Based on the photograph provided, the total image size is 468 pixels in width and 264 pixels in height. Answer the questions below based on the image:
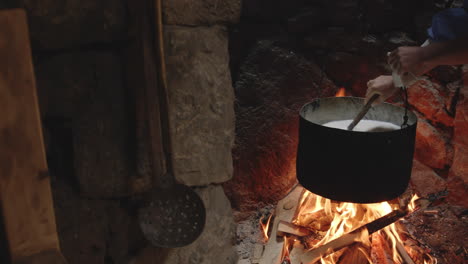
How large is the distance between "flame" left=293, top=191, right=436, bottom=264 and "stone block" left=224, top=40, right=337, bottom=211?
297 mm

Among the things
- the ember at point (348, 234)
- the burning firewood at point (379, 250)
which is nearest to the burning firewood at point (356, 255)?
the ember at point (348, 234)

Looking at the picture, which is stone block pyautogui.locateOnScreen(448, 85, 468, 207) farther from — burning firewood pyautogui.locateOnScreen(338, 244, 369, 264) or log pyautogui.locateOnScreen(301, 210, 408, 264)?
burning firewood pyautogui.locateOnScreen(338, 244, 369, 264)

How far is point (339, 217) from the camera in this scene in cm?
256

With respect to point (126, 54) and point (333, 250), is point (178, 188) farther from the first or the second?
point (333, 250)

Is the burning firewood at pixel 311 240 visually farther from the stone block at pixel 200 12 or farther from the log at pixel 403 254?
the stone block at pixel 200 12

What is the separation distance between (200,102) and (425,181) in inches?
68.7

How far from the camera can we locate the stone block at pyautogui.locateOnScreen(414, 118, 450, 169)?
8.76 ft

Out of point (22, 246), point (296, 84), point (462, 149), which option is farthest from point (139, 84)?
point (462, 149)

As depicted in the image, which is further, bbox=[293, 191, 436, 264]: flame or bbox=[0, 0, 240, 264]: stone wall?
bbox=[293, 191, 436, 264]: flame

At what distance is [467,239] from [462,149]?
0.53 m

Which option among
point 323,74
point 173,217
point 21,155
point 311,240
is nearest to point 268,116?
point 323,74

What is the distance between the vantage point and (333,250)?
234 centimetres

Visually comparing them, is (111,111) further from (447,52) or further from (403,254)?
(403,254)

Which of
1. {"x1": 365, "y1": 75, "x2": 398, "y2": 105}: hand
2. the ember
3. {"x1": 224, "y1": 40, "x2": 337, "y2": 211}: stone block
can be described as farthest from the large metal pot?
{"x1": 224, "y1": 40, "x2": 337, "y2": 211}: stone block
